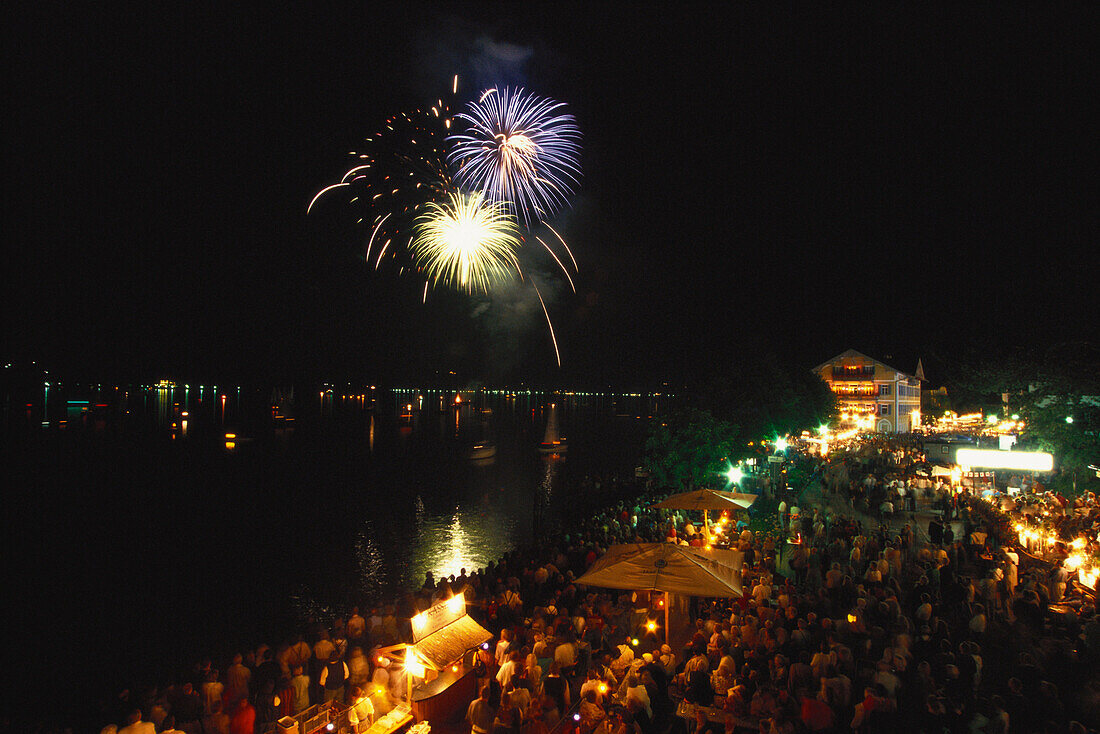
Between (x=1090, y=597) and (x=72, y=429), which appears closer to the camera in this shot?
(x=1090, y=597)

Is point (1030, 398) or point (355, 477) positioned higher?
point (1030, 398)

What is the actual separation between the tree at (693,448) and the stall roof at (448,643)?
1903cm

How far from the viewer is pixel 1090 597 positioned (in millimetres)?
10266

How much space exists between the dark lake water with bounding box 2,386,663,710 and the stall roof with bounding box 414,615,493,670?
12137 millimetres

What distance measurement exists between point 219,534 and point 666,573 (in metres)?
28.6

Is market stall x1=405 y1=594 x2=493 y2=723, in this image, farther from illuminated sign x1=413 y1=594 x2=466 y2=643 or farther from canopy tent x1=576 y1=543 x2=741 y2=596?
canopy tent x1=576 y1=543 x2=741 y2=596

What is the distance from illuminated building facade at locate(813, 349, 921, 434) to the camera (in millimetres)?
58969

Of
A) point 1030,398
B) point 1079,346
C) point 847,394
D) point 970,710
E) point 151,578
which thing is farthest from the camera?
point 847,394

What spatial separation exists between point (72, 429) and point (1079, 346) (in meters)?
112

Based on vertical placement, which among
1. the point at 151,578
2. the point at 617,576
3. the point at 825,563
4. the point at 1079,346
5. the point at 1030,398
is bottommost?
the point at 151,578

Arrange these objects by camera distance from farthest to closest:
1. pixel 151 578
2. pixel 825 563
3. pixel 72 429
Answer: pixel 72 429 < pixel 151 578 < pixel 825 563

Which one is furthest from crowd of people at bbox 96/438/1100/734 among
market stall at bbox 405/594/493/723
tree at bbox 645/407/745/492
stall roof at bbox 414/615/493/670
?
tree at bbox 645/407/745/492

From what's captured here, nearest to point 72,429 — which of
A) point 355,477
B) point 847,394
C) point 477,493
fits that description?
point 355,477

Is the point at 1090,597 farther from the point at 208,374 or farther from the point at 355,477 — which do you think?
the point at 208,374
